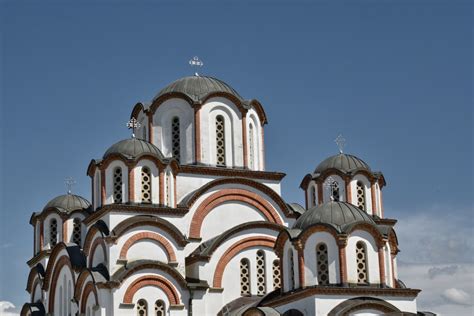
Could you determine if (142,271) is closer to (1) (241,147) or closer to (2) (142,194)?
(2) (142,194)

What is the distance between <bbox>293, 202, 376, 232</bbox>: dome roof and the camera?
28.7m

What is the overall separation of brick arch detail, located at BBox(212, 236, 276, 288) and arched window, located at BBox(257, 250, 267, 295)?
1.13 feet

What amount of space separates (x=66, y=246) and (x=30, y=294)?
5913 millimetres

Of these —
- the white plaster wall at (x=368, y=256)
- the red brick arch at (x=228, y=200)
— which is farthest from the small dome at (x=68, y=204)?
the white plaster wall at (x=368, y=256)

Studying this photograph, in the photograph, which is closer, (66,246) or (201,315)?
(201,315)

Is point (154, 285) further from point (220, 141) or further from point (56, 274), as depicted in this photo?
point (220, 141)

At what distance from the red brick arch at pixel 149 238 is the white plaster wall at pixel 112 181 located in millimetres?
1336

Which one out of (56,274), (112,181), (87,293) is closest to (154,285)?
A: (87,293)

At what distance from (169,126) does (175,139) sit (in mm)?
517

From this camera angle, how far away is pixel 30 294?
130 ft

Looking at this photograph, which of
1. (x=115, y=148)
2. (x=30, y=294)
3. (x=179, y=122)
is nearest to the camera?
(x=115, y=148)

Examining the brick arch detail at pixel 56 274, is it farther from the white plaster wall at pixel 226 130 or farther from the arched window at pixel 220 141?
the arched window at pixel 220 141

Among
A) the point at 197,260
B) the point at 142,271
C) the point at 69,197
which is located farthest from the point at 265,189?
the point at 69,197

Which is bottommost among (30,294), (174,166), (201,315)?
(201,315)
